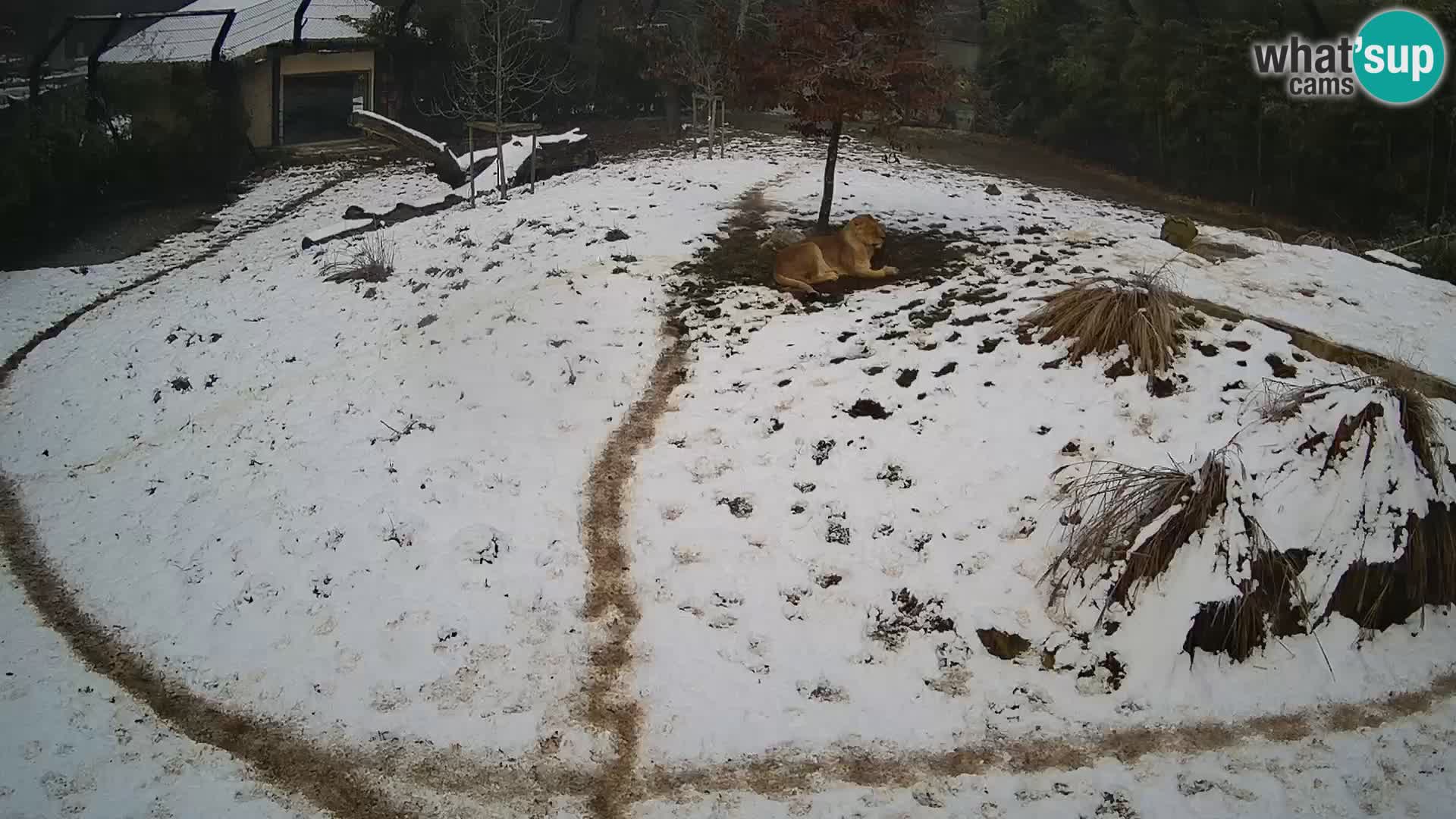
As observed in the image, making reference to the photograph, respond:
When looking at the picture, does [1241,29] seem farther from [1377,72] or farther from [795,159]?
[795,159]

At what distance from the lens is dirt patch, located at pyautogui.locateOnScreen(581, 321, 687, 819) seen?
4.92m

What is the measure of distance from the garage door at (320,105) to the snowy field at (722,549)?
9.66 metres

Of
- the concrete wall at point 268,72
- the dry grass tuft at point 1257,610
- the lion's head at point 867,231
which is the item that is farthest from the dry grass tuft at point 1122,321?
the concrete wall at point 268,72

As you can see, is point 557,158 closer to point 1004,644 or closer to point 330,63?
point 330,63

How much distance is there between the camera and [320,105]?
61.2ft

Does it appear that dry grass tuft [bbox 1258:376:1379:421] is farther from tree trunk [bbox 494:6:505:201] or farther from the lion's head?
tree trunk [bbox 494:6:505:201]

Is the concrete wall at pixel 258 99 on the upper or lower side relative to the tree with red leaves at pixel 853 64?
lower

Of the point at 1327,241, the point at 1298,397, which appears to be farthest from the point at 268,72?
the point at 1298,397

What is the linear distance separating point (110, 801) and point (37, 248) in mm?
11258

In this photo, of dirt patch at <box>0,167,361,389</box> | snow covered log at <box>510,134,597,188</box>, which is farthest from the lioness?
dirt patch at <box>0,167,361,389</box>

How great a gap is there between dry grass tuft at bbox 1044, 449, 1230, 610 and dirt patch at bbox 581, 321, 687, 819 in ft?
8.00

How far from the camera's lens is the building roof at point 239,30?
1677 cm

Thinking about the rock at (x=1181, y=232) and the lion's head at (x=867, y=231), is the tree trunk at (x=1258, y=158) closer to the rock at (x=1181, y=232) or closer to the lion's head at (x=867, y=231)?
the rock at (x=1181, y=232)

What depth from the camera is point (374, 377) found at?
8.45 metres
